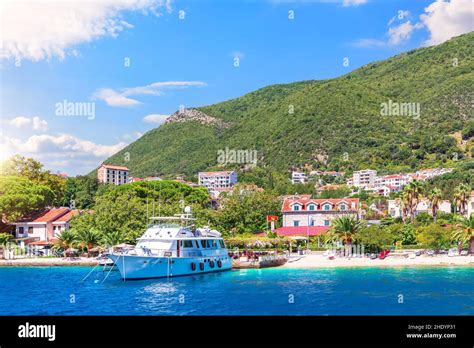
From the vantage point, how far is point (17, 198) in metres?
57.6

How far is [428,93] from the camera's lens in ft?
418

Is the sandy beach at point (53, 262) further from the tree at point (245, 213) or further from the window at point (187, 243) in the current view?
the tree at point (245, 213)

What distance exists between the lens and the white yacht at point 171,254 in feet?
108

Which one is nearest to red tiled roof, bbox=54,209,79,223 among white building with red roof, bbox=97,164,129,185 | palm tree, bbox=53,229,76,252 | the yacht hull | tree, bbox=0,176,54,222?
tree, bbox=0,176,54,222

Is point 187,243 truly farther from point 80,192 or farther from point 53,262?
point 80,192

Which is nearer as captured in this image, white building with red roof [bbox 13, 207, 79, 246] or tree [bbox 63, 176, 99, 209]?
white building with red roof [bbox 13, 207, 79, 246]

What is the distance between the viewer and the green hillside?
11825 centimetres

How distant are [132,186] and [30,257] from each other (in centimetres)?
1587

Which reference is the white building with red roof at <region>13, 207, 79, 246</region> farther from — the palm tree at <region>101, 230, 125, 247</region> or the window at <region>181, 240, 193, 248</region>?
the window at <region>181, 240, 193, 248</region>

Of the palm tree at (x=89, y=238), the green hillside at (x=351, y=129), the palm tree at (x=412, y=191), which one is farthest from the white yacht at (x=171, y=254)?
the green hillside at (x=351, y=129)

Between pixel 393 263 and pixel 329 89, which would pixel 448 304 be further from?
pixel 329 89

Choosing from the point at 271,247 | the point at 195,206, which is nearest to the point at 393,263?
the point at 271,247

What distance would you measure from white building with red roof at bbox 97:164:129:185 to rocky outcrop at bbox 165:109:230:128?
3302 cm

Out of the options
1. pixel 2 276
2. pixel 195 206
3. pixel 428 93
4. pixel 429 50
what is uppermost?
pixel 429 50
